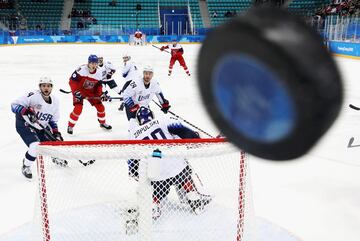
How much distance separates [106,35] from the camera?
23.2m

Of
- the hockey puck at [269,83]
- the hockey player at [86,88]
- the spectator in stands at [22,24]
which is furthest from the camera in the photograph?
the spectator in stands at [22,24]

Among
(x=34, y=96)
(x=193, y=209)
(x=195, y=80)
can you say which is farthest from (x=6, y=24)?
(x=195, y=80)

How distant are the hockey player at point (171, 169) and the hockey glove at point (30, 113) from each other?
1.23 meters

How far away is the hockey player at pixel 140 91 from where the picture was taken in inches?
181

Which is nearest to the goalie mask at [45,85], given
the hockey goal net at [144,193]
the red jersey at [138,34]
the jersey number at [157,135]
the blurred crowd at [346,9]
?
the hockey goal net at [144,193]

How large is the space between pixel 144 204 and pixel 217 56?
5.11ft

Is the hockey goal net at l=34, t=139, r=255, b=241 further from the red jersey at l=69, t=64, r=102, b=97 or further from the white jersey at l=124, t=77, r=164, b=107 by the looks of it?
the red jersey at l=69, t=64, r=102, b=97

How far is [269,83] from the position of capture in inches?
18.8

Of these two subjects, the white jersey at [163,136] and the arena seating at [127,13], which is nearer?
the white jersey at [163,136]

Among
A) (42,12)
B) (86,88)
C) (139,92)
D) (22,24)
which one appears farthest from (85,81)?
(42,12)

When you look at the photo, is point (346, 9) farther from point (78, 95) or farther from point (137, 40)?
point (78, 95)

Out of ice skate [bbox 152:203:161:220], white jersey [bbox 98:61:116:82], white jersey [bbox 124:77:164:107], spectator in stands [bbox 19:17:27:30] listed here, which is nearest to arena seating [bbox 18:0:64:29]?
spectator in stands [bbox 19:17:27:30]

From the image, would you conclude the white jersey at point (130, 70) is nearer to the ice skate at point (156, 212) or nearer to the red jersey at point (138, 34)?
the ice skate at point (156, 212)

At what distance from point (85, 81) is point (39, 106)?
5.53ft
